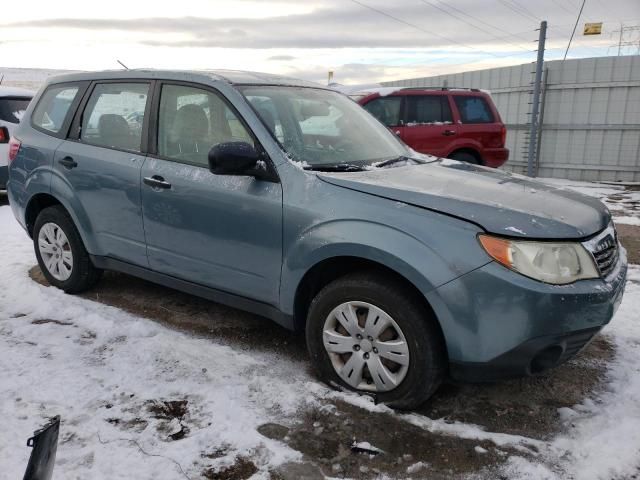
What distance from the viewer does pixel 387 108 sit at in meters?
8.96

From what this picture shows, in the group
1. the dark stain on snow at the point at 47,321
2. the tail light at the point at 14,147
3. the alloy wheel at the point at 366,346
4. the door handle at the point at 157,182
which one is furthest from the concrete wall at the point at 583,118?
the dark stain on snow at the point at 47,321

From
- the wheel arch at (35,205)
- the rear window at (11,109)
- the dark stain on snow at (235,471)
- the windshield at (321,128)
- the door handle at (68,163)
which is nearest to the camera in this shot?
the dark stain on snow at (235,471)

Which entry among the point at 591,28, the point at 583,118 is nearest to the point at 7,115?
the point at 583,118

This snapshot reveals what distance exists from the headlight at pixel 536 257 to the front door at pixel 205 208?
1.14 metres

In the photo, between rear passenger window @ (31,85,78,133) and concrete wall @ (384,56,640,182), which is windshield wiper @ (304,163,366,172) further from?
concrete wall @ (384,56,640,182)

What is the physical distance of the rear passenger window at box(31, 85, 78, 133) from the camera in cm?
417

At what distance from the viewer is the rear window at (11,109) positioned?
7840mm

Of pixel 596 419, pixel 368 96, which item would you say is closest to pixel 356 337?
pixel 596 419

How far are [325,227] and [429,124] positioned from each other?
6.56 m

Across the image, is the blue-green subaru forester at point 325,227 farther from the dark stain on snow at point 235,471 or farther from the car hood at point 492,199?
the dark stain on snow at point 235,471

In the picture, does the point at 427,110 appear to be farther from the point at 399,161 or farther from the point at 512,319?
the point at 512,319

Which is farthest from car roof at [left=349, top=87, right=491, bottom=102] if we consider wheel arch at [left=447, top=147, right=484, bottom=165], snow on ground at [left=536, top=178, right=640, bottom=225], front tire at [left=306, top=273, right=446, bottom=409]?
front tire at [left=306, top=273, right=446, bottom=409]

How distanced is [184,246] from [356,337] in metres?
1.30

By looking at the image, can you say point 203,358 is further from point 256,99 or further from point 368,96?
point 368,96
